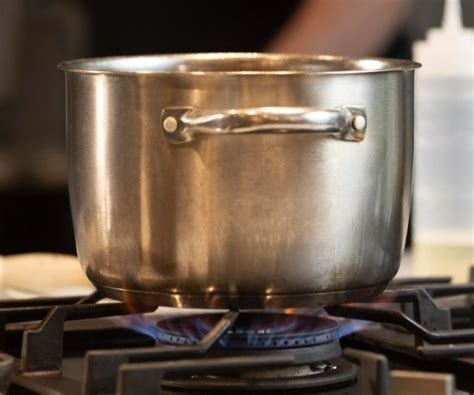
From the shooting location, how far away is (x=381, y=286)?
3.01ft

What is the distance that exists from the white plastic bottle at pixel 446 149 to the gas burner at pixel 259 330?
63 cm

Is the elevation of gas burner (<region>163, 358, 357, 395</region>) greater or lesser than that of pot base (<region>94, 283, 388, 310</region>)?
lesser

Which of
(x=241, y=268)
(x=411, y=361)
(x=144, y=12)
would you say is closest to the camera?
(x=241, y=268)

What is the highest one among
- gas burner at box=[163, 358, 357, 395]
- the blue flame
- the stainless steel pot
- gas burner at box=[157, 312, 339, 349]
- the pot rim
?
the pot rim

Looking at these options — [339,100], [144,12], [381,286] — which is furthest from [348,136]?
[144,12]

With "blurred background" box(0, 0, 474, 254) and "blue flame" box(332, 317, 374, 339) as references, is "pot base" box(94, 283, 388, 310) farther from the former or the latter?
"blurred background" box(0, 0, 474, 254)

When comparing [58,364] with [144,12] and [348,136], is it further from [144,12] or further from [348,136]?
[144,12]

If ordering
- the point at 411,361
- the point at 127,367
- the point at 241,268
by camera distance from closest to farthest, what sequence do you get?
the point at 127,367 → the point at 241,268 → the point at 411,361

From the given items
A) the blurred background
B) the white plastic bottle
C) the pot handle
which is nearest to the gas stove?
the pot handle

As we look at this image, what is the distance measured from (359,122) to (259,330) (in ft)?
0.61

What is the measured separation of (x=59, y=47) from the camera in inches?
67.8

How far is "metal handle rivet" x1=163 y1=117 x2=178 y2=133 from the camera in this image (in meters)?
0.83

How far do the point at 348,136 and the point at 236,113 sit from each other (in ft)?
0.30

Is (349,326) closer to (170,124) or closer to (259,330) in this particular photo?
(259,330)
